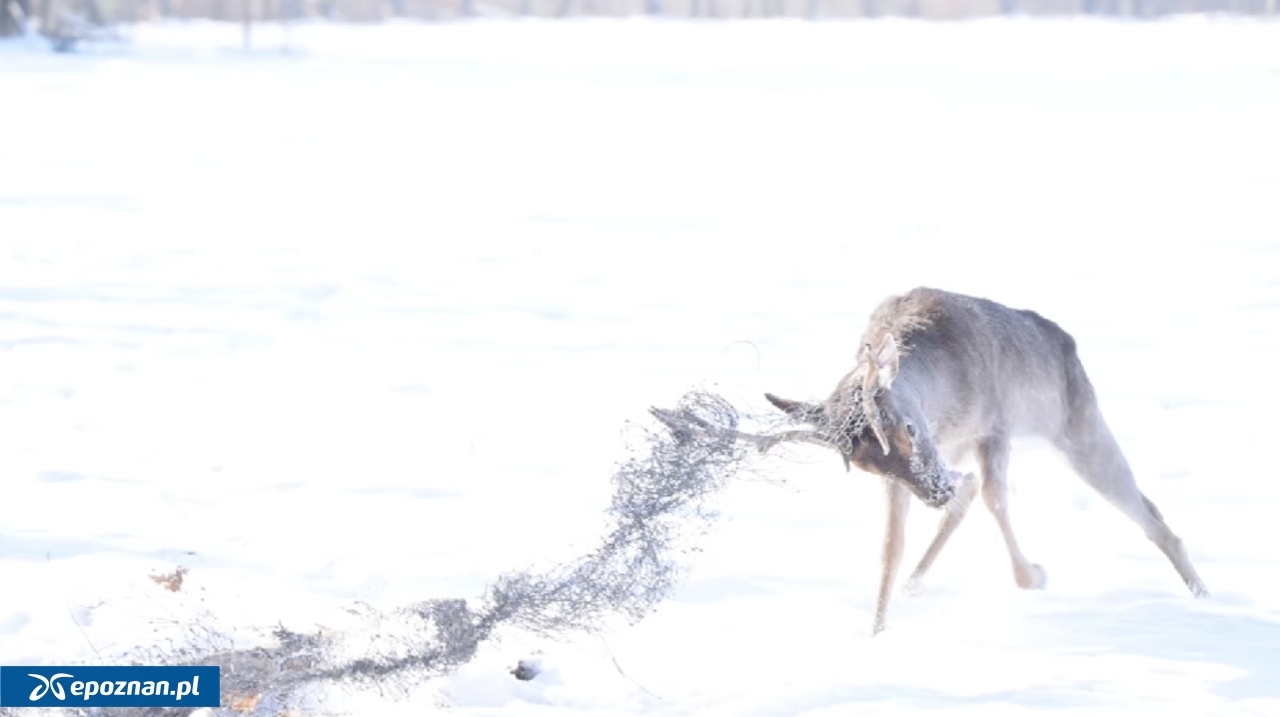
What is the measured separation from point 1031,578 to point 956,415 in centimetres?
76

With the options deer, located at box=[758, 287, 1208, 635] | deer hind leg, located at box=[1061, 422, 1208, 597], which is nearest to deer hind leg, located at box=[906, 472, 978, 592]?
deer, located at box=[758, 287, 1208, 635]

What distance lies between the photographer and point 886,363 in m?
4.92

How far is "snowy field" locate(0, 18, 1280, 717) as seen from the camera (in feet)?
18.3

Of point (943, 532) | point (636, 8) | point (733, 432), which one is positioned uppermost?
point (733, 432)

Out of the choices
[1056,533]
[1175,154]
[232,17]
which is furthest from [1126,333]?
[232,17]

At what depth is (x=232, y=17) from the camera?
5512 cm

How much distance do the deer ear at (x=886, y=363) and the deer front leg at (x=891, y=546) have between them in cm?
82

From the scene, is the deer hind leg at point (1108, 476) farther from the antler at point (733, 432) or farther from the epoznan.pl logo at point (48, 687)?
the epoznan.pl logo at point (48, 687)

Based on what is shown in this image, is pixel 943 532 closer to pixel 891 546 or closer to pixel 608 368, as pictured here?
pixel 891 546

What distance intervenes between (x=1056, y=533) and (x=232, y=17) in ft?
168

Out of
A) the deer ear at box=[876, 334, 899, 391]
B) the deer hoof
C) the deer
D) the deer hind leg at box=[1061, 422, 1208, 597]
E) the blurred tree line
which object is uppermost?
the deer ear at box=[876, 334, 899, 391]

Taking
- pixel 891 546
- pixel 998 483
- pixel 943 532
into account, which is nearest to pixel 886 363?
pixel 891 546

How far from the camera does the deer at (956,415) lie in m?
4.98

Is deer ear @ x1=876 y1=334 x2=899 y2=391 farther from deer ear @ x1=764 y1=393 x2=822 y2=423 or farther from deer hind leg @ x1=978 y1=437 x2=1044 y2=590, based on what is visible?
deer hind leg @ x1=978 y1=437 x2=1044 y2=590
